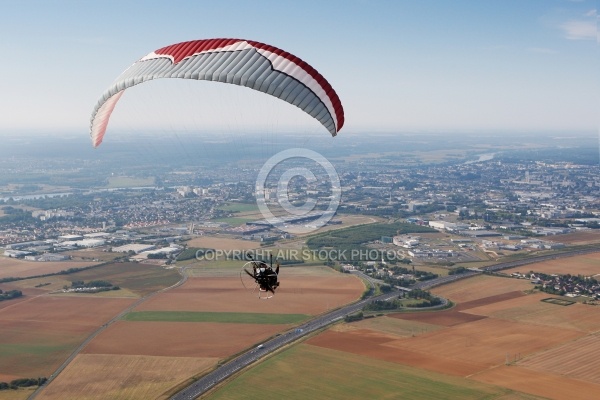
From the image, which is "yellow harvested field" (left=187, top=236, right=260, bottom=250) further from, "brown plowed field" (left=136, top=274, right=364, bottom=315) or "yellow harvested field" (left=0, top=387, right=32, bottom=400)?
"yellow harvested field" (left=0, top=387, right=32, bottom=400)

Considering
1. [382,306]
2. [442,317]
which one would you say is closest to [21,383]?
[382,306]

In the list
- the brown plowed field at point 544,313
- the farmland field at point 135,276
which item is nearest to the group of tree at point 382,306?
the brown plowed field at point 544,313

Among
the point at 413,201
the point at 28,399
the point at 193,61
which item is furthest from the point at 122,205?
the point at 193,61

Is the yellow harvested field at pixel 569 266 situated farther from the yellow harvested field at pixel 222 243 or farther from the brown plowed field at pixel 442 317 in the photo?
the yellow harvested field at pixel 222 243

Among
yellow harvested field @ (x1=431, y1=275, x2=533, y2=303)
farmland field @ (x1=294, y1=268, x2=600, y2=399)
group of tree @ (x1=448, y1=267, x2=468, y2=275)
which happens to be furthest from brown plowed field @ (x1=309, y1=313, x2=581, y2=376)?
group of tree @ (x1=448, y1=267, x2=468, y2=275)

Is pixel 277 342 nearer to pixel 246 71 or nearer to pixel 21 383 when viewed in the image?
pixel 21 383
